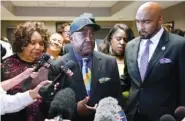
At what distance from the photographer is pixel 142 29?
1989 mm

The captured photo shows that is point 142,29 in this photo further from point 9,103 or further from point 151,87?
point 9,103

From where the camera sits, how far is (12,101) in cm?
142

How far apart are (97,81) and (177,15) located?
23.7ft

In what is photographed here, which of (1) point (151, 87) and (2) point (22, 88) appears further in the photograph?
(1) point (151, 87)

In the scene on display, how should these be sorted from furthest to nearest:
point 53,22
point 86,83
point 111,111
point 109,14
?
1. point 53,22
2. point 109,14
3. point 86,83
4. point 111,111

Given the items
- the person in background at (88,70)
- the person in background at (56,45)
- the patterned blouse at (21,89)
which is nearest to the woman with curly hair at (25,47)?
the patterned blouse at (21,89)

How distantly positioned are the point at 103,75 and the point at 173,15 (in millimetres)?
7393

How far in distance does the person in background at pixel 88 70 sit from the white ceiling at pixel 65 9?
6.81 meters

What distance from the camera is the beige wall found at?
8.15 metres

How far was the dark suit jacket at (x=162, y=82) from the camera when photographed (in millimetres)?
1906

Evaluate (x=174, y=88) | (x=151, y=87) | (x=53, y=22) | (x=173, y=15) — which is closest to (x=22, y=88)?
(x=151, y=87)

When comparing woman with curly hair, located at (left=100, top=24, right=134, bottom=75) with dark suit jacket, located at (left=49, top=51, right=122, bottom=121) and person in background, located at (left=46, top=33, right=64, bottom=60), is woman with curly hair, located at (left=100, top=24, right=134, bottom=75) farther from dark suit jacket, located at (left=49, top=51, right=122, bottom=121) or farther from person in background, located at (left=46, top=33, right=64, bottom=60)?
person in background, located at (left=46, top=33, right=64, bottom=60)

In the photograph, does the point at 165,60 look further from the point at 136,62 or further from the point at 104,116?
the point at 104,116

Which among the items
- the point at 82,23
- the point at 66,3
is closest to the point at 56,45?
the point at 82,23
